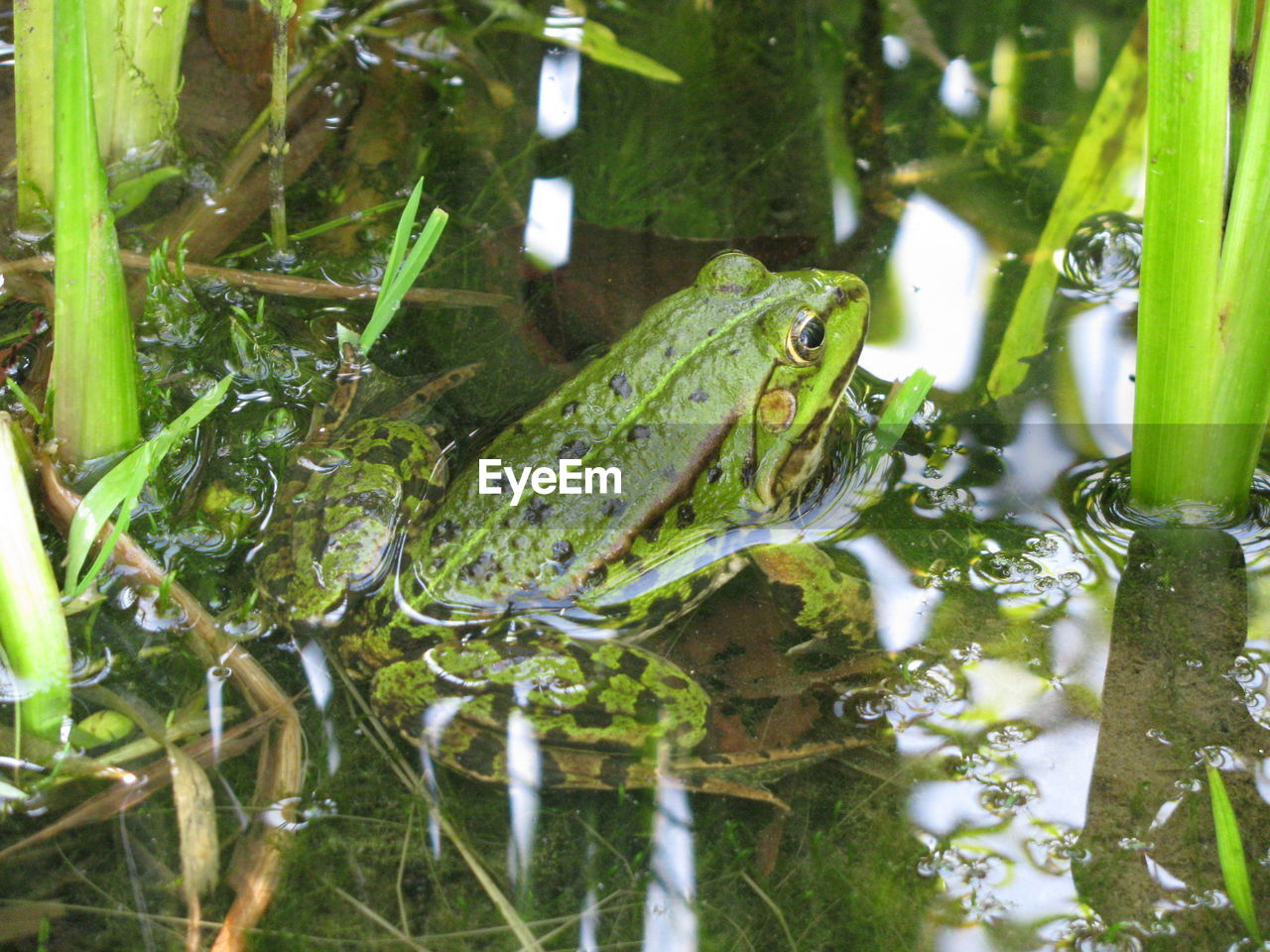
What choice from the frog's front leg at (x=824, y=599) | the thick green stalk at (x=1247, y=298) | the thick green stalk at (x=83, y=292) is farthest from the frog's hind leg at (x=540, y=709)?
the thick green stalk at (x=1247, y=298)

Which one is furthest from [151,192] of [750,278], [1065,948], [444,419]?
[1065,948]

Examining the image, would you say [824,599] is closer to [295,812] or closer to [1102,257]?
[295,812]

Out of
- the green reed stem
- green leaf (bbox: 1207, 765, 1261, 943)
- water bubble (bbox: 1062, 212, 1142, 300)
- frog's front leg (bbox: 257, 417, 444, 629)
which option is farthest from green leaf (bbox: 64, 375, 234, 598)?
water bubble (bbox: 1062, 212, 1142, 300)

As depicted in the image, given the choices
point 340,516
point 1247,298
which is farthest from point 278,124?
point 1247,298

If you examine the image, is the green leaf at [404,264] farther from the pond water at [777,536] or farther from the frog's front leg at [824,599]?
the frog's front leg at [824,599]

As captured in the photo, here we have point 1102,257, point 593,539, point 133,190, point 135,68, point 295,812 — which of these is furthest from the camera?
point 1102,257

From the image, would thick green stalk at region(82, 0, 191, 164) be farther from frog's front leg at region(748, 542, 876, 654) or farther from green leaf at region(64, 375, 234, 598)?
frog's front leg at region(748, 542, 876, 654)
